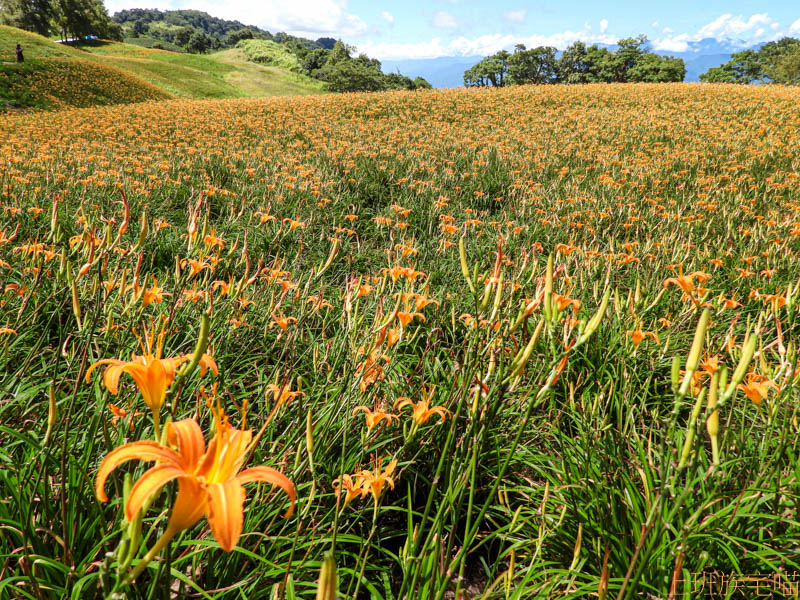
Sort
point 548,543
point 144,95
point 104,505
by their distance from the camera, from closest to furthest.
Answer: point 104,505 → point 548,543 → point 144,95

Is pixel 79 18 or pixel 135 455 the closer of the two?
pixel 135 455

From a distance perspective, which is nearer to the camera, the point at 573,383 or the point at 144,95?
the point at 573,383

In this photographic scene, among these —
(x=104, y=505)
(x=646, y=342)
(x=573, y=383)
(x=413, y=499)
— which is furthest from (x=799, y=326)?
(x=104, y=505)

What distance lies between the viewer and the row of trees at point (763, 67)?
39375 millimetres

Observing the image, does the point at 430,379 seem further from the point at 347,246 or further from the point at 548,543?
the point at 347,246

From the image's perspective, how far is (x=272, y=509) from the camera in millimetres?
1543

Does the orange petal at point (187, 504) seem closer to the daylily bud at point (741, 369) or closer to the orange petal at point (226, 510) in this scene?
the orange petal at point (226, 510)

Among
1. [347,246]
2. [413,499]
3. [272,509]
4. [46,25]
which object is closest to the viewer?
[272,509]

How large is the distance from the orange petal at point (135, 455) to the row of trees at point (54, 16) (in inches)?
2164

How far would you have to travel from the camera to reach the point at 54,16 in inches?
1526

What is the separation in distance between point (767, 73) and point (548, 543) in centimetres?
6040

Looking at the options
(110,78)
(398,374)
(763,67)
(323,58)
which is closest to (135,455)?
(398,374)

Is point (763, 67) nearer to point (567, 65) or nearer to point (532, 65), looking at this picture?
point (567, 65)

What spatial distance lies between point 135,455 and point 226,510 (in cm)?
15
